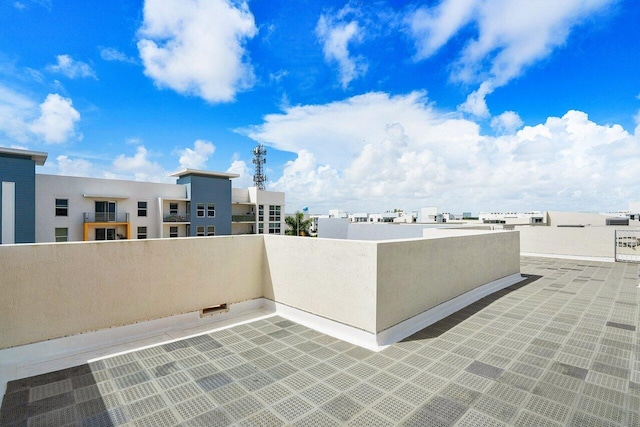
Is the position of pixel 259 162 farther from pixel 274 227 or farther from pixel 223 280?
pixel 223 280

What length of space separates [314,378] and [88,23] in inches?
459

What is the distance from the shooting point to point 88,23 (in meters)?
8.34

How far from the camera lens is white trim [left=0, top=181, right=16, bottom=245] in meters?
19.2

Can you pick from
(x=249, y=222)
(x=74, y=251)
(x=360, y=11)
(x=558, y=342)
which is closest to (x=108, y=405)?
(x=74, y=251)

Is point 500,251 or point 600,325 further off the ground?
point 500,251

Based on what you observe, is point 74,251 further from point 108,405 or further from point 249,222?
point 249,222

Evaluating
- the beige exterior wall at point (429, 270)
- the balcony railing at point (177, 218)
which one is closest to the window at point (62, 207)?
the balcony railing at point (177, 218)

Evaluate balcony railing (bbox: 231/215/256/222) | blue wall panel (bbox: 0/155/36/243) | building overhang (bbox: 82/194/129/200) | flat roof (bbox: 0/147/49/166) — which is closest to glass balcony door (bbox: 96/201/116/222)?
building overhang (bbox: 82/194/129/200)

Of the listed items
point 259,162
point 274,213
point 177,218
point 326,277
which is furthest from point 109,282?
point 259,162

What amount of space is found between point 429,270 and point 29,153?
28044 millimetres

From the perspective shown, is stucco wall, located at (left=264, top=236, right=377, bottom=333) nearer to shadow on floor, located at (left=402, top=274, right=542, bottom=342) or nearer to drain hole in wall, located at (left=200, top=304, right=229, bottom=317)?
drain hole in wall, located at (left=200, top=304, right=229, bottom=317)

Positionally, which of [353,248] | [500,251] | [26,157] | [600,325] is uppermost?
[26,157]

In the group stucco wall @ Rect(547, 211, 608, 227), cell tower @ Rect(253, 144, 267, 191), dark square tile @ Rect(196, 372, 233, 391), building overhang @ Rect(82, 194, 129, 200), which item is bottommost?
dark square tile @ Rect(196, 372, 233, 391)

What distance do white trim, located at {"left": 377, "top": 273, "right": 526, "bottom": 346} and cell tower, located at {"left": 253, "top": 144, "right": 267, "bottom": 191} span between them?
47.3 meters
